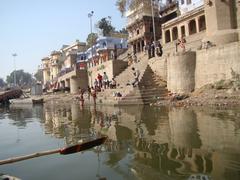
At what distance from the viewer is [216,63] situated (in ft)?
67.7

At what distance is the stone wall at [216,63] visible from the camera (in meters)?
19.2

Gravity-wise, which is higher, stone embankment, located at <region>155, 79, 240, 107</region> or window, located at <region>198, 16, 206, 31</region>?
window, located at <region>198, 16, 206, 31</region>

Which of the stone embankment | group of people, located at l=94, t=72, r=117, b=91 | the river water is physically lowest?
the river water

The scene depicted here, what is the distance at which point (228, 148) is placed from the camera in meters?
7.71

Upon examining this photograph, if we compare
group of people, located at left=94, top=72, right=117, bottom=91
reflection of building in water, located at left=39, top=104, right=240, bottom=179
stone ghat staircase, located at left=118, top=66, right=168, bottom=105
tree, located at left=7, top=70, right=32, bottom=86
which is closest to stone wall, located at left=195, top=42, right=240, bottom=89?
stone ghat staircase, located at left=118, top=66, right=168, bottom=105

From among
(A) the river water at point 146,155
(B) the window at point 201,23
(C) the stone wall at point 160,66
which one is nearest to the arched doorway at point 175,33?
(B) the window at point 201,23

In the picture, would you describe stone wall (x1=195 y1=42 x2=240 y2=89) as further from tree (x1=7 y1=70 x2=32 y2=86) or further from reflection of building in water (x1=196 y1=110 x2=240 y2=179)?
tree (x1=7 y1=70 x2=32 y2=86)

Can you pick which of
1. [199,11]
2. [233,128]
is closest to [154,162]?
[233,128]

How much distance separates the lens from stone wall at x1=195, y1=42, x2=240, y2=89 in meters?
19.2

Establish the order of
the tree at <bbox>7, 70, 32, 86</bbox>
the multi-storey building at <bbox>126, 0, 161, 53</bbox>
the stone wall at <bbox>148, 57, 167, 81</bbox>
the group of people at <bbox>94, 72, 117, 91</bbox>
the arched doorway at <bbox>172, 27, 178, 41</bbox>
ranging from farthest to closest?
1. the tree at <bbox>7, 70, 32, 86</bbox>
2. the multi-storey building at <bbox>126, 0, 161, 53</bbox>
3. the arched doorway at <bbox>172, 27, 178, 41</bbox>
4. the group of people at <bbox>94, 72, 117, 91</bbox>
5. the stone wall at <bbox>148, 57, 167, 81</bbox>

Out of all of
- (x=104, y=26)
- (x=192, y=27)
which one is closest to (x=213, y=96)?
(x=192, y=27)

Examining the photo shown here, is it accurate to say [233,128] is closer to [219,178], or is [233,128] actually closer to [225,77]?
[219,178]

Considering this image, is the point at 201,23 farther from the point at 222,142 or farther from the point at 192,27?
the point at 222,142

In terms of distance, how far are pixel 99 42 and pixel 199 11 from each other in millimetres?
30297
